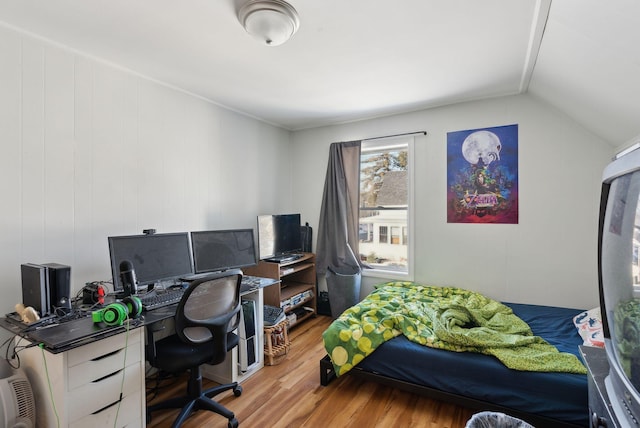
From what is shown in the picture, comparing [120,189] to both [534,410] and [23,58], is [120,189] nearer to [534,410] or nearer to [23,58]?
[23,58]

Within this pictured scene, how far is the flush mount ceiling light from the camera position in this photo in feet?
5.17

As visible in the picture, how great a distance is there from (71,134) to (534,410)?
3.46 m

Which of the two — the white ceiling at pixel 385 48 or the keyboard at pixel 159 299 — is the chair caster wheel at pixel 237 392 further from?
the white ceiling at pixel 385 48

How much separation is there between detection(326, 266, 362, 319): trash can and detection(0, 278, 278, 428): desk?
206 centimetres

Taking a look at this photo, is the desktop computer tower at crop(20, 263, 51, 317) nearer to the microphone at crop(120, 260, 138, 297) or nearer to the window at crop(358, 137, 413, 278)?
the microphone at crop(120, 260, 138, 297)

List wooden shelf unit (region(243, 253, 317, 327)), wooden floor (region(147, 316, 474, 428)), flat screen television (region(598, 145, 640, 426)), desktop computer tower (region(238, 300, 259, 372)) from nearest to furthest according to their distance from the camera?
1. flat screen television (region(598, 145, 640, 426))
2. wooden floor (region(147, 316, 474, 428))
3. desktop computer tower (region(238, 300, 259, 372))
4. wooden shelf unit (region(243, 253, 317, 327))

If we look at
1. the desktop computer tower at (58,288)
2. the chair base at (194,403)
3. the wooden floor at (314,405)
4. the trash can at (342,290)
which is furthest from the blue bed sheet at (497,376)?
the desktop computer tower at (58,288)

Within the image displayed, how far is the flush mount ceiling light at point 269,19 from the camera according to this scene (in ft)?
5.17

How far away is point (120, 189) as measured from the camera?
2.31 m

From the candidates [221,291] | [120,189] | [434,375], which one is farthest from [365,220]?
[120,189]

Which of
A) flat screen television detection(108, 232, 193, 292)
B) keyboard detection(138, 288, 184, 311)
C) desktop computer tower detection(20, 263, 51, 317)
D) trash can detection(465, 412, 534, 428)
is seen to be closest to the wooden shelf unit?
flat screen television detection(108, 232, 193, 292)

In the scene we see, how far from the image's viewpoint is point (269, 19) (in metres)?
1.63

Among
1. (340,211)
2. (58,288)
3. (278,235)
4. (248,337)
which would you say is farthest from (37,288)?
(340,211)

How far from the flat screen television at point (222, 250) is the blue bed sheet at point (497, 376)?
1404mm
